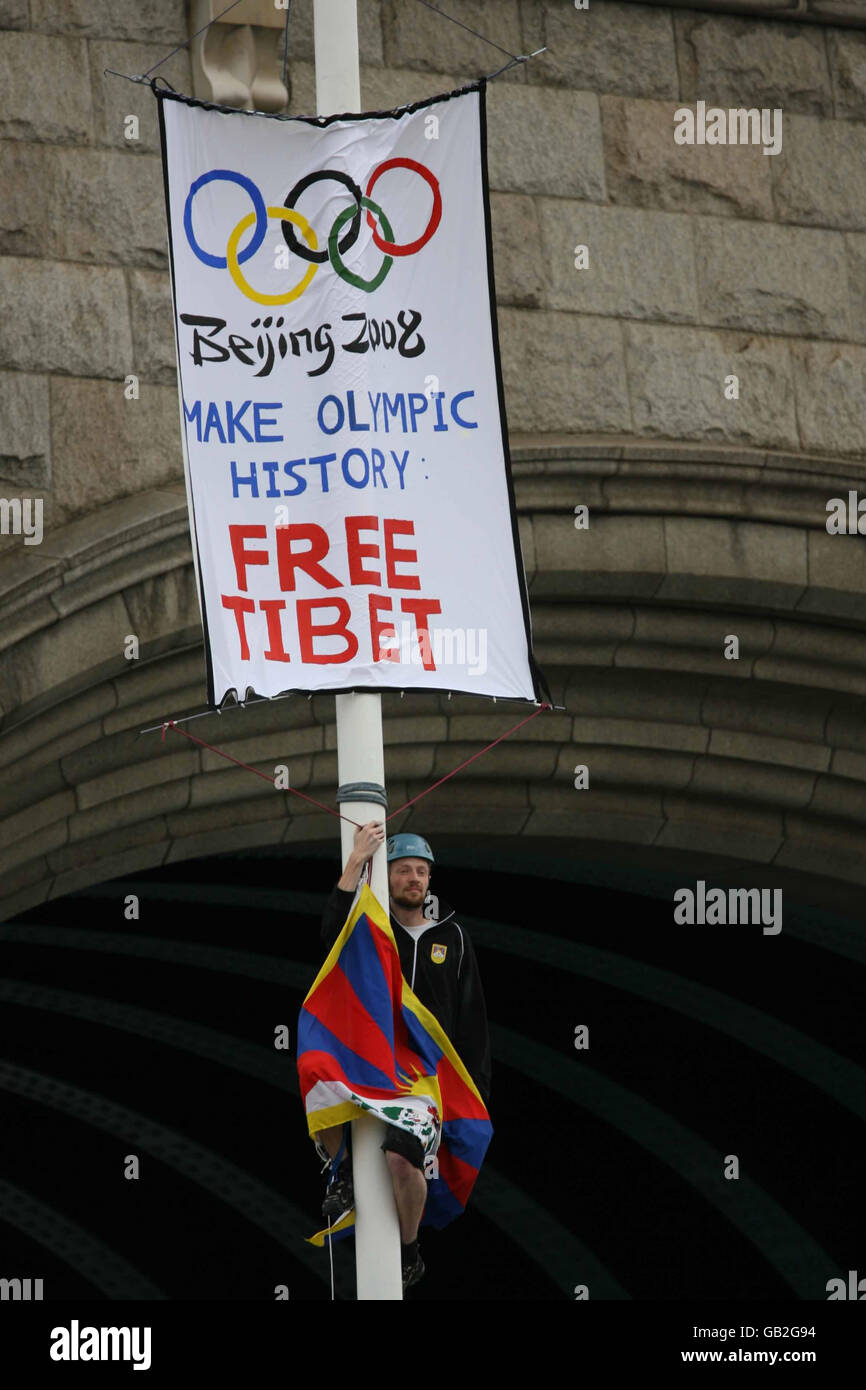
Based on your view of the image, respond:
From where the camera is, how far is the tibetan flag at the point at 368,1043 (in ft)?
22.6

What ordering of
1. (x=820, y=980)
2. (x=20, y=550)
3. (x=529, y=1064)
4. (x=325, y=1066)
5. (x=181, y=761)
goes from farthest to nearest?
(x=529, y=1064) → (x=820, y=980) → (x=181, y=761) → (x=20, y=550) → (x=325, y=1066)

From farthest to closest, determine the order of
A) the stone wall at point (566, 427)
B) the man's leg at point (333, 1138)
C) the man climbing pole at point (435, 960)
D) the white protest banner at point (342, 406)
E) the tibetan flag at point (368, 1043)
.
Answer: the stone wall at point (566, 427), the man climbing pole at point (435, 960), the white protest banner at point (342, 406), the man's leg at point (333, 1138), the tibetan flag at point (368, 1043)

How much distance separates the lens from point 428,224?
24.5 feet

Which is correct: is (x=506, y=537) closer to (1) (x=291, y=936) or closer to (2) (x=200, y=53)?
(2) (x=200, y=53)

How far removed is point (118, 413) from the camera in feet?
28.8

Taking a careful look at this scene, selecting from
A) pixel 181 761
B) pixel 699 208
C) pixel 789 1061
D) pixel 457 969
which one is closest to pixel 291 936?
pixel 789 1061

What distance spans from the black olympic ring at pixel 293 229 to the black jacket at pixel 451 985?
1.72 m

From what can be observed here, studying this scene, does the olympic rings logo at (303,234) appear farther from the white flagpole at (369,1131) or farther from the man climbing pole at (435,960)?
the man climbing pole at (435,960)

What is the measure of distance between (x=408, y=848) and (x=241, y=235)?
1679 millimetres

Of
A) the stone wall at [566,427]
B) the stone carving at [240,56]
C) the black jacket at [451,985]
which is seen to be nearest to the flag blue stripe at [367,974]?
the black jacket at [451,985]

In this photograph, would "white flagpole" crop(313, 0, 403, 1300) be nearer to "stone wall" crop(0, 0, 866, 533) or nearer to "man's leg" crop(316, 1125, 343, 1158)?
"man's leg" crop(316, 1125, 343, 1158)

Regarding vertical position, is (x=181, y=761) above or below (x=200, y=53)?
below

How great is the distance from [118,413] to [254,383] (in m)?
1.57

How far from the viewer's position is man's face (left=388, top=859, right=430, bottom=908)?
7453 millimetres
